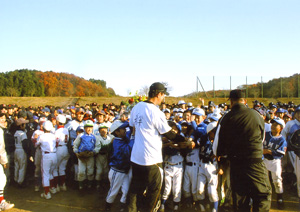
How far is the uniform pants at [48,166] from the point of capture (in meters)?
5.80

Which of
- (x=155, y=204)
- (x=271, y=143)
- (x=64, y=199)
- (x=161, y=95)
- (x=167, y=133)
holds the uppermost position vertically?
(x=161, y=95)

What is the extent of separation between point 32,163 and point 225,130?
6.79 metres

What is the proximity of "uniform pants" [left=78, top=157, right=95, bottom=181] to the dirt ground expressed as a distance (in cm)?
42

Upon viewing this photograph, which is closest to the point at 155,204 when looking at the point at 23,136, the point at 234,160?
the point at 234,160

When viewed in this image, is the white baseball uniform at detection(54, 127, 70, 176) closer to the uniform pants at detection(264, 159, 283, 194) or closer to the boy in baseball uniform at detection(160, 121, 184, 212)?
the boy in baseball uniform at detection(160, 121, 184, 212)

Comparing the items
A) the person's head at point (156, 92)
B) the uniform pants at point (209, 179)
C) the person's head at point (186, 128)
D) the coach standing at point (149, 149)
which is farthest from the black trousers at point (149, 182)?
the person's head at point (186, 128)

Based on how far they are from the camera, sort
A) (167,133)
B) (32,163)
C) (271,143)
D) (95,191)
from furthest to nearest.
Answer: (32,163)
(95,191)
(271,143)
(167,133)

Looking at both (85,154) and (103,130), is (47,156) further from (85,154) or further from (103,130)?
(103,130)

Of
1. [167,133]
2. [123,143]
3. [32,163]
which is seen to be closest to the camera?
[167,133]

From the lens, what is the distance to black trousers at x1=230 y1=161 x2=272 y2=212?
10.6 feet

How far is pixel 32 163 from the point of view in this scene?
772 centimetres

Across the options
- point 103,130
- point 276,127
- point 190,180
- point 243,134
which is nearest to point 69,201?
point 103,130

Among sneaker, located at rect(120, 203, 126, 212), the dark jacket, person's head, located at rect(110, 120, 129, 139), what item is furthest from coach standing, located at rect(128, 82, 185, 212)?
sneaker, located at rect(120, 203, 126, 212)

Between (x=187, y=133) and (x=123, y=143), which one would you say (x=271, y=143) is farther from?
(x=123, y=143)
